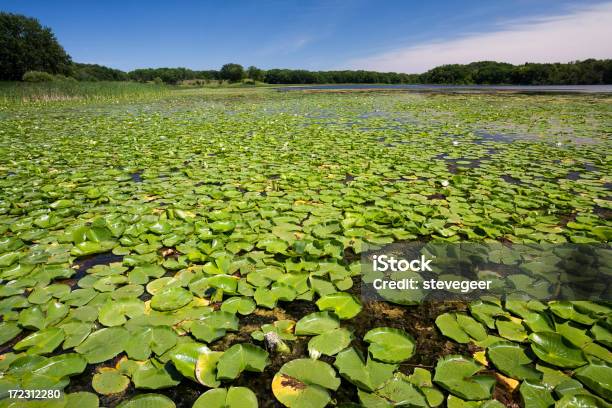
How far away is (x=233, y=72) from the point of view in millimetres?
77250

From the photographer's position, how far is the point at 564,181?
3.63 meters

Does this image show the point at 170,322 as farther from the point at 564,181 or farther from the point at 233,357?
the point at 564,181

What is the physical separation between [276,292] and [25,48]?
5387 centimetres

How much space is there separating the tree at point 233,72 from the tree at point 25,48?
3945cm

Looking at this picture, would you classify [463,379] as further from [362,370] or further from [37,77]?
[37,77]

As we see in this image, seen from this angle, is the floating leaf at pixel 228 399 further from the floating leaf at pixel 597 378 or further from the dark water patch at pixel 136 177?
the dark water patch at pixel 136 177

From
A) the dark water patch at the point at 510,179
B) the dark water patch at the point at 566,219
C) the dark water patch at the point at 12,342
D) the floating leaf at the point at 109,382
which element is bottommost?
the floating leaf at the point at 109,382

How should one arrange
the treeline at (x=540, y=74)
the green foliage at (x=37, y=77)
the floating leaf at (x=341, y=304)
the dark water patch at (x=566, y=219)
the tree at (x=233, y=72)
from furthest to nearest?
the tree at (x=233, y=72) → the treeline at (x=540, y=74) → the green foliage at (x=37, y=77) → the dark water patch at (x=566, y=219) → the floating leaf at (x=341, y=304)

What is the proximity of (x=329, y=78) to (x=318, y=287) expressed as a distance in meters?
96.0

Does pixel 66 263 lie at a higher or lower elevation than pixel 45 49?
lower

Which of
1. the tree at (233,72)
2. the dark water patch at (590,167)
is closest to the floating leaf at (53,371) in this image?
the dark water patch at (590,167)

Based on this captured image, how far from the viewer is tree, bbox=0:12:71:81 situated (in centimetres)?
3762

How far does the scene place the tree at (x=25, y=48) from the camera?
3762 cm

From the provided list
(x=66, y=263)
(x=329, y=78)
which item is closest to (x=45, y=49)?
(x=66, y=263)
